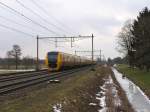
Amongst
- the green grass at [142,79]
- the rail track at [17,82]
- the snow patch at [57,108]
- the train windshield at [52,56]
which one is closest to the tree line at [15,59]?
the green grass at [142,79]

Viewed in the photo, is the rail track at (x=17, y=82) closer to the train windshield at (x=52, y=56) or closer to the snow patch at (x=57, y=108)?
the snow patch at (x=57, y=108)

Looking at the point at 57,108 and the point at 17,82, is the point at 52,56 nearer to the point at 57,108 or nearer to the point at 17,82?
the point at 17,82

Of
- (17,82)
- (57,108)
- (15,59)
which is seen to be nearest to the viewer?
(57,108)

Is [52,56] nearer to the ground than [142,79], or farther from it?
farther from it

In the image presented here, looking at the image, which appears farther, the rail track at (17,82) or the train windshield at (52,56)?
the train windshield at (52,56)

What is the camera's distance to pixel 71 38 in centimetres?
6900

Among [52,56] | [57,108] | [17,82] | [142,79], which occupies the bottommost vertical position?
[57,108]

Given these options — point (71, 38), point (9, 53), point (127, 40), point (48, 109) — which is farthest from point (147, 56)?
point (9, 53)

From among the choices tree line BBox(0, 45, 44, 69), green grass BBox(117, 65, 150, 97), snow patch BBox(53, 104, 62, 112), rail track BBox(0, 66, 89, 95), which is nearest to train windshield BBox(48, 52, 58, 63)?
green grass BBox(117, 65, 150, 97)

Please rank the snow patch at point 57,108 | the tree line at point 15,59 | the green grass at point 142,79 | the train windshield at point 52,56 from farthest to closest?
the tree line at point 15,59 → the train windshield at point 52,56 → the green grass at point 142,79 → the snow patch at point 57,108

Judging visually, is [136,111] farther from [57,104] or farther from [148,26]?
[148,26]

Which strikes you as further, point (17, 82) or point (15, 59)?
point (15, 59)

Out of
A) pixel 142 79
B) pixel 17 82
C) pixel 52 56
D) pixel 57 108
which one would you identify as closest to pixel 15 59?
pixel 52 56

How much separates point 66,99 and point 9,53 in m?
119
